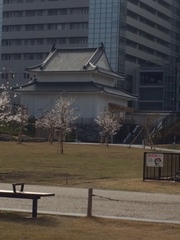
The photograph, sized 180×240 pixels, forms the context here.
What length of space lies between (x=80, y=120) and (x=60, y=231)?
197 ft

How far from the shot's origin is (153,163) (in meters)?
25.4

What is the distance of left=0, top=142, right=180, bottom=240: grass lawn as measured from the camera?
37.8 feet

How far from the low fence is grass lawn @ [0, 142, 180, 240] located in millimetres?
570

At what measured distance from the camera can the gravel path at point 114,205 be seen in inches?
563

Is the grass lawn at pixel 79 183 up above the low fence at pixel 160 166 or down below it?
below

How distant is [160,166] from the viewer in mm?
25234

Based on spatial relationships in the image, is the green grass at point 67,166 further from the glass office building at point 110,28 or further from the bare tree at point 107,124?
the glass office building at point 110,28

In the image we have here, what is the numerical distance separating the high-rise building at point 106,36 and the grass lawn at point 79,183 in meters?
56.3

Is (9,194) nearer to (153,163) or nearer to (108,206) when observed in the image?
(108,206)

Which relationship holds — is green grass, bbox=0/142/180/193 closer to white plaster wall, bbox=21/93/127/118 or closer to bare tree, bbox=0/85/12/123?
bare tree, bbox=0/85/12/123

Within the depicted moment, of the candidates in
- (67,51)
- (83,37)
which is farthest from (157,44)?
(67,51)

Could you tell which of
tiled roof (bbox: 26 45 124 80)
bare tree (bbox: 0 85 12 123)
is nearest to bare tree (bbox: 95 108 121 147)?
tiled roof (bbox: 26 45 124 80)

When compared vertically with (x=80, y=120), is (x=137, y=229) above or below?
below

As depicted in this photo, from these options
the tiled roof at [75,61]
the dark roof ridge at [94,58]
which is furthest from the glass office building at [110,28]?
the dark roof ridge at [94,58]
